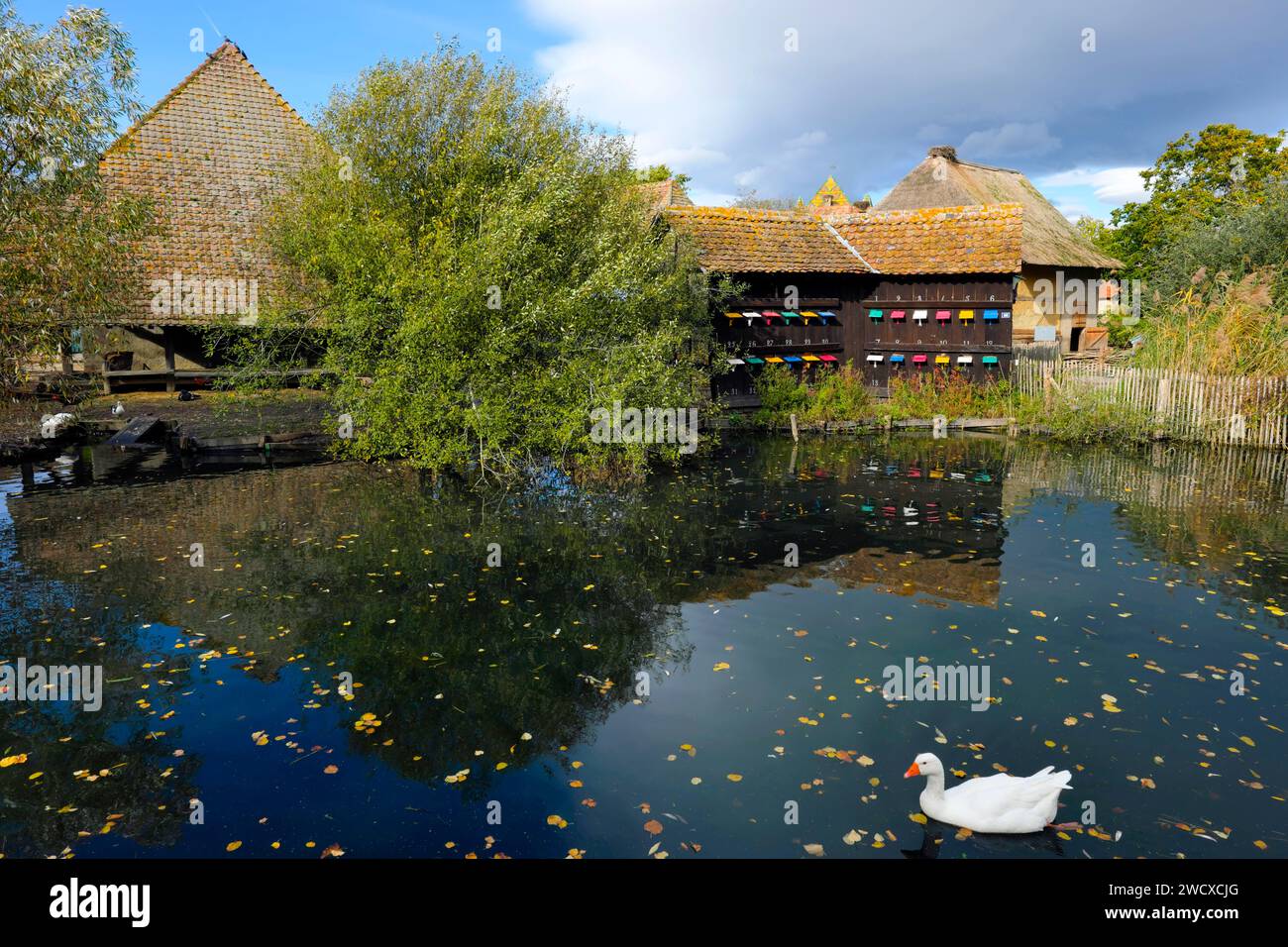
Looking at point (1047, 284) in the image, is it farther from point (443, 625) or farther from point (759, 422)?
point (443, 625)

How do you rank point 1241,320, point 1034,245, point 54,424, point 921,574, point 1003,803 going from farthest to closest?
point 1034,245 → point 54,424 → point 1241,320 → point 921,574 → point 1003,803

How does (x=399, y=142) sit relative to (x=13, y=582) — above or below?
above

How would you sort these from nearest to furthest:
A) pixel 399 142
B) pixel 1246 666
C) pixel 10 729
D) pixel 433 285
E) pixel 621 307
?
pixel 10 729 → pixel 1246 666 → pixel 433 285 → pixel 621 307 → pixel 399 142

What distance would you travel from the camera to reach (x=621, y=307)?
53.8 ft

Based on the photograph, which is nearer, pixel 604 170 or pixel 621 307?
pixel 621 307

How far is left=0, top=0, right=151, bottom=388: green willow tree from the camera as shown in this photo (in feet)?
42.7

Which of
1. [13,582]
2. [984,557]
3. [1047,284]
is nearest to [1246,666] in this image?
[984,557]

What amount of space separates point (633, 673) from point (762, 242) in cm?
1968

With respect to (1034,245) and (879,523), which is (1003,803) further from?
(1034,245)

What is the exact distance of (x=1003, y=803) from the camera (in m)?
5.77

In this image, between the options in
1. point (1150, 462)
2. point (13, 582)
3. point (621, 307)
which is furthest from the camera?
point (1150, 462)

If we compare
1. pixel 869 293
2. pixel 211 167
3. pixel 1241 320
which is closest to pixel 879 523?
pixel 1241 320
